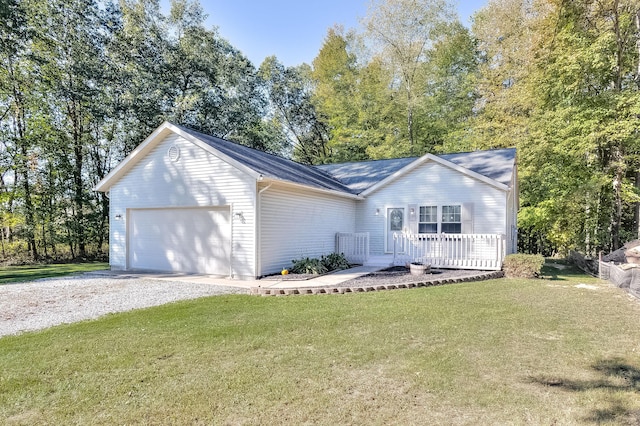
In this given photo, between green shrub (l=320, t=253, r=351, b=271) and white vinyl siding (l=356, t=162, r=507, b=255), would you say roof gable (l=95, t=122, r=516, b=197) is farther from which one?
green shrub (l=320, t=253, r=351, b=271)

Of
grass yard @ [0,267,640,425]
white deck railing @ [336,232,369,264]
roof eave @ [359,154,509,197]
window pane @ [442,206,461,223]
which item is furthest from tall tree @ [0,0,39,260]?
window pane @ [442,206,461,223]

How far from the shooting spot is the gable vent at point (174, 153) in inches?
446

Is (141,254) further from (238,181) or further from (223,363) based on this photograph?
(223,363)

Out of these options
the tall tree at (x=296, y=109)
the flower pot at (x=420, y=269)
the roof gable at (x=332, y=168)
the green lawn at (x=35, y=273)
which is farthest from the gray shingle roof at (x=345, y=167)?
the tall tree at (x=296, y=109)

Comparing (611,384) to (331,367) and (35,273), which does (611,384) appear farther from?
(35,273)

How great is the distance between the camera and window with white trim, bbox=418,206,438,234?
42.5ft

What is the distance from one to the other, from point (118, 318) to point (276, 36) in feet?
61.4

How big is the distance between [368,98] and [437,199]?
1384 cm

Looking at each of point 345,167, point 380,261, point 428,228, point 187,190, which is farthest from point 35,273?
point 428,228

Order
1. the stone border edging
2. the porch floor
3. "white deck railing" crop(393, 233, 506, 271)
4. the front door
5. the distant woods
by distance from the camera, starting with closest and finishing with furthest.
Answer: the stone border edging < "white deck railing" crop(393, 233, 506, 271) < the porch floor < the front door < the distant woods

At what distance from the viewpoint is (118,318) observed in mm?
5918

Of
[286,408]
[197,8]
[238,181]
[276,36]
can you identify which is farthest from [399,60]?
[286,408]

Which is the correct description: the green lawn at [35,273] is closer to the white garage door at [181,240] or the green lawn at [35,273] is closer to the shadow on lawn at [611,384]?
the white garage door at [181,240]

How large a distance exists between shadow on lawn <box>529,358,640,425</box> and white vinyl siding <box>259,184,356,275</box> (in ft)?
25.4
